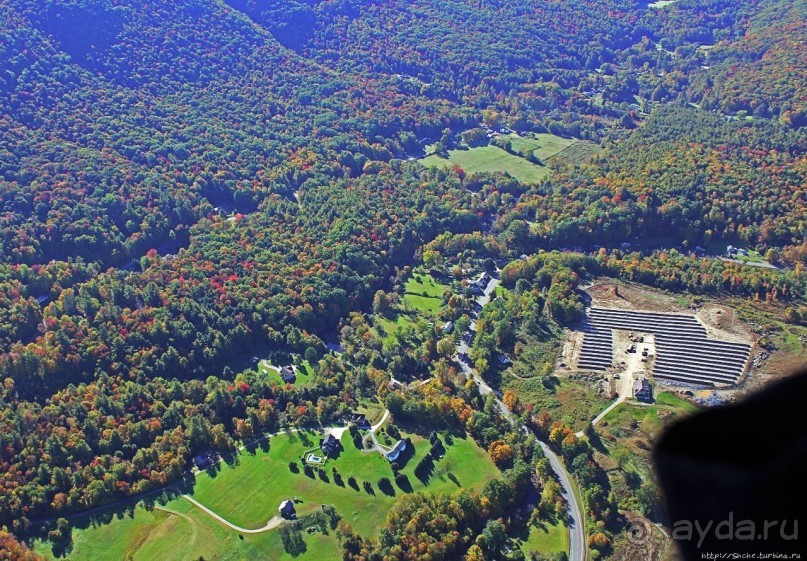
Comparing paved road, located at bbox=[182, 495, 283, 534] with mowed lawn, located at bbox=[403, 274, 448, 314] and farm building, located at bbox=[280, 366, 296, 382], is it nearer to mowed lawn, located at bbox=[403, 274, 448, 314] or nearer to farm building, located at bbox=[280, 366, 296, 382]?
farm building, located at bbox=[280, 366, 296, 382]

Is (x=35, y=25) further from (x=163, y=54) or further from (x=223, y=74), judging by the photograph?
(x=223, y=74)

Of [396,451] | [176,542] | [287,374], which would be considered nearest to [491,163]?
[287,374]

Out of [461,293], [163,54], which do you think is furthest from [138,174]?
[461,293]

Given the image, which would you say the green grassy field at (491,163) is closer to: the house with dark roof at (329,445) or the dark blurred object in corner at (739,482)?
the dark blurred object in corner at (739,482)

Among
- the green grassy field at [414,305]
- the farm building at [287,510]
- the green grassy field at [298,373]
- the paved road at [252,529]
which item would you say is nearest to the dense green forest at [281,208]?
the green grassy field at [298,373]

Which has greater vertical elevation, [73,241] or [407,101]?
[407,101]
